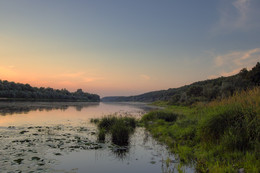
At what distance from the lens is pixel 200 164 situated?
8.98 m

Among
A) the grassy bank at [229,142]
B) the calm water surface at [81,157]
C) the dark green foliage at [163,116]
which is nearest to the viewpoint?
the grassy bank at [229,142]

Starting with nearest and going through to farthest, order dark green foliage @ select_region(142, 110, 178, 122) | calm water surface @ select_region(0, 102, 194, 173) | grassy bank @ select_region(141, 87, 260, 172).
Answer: grassy bank @ select_region(141, 87, 260, 172), calm water surface @ select_region(0, 102, 194, 173), dark green foliage @ select_region(142, 110, 178, 122)

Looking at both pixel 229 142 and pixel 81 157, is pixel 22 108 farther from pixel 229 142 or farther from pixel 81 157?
pixel 229 142

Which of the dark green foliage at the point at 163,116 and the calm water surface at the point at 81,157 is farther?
the dark green foliage at the point at 163,116

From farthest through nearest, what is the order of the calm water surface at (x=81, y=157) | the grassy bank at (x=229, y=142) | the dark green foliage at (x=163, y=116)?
the dark green foliage at (x=163, y=116) < the calm water surface at (x=81, y=157) < the grassy bank at (x=229, y=142)

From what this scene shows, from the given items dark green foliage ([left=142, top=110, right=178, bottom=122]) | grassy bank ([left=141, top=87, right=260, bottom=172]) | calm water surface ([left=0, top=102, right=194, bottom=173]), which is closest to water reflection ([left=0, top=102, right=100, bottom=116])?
calm water surface ([left=0, top=102, right=194, bottom=173])

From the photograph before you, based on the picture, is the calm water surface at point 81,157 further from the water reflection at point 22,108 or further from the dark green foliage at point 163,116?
the water reflection at point 22,108

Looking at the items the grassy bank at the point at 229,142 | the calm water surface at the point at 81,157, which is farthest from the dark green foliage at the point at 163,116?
the grassy bank at the point at 229,142

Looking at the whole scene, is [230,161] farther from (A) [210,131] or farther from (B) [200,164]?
(A) [210,131]

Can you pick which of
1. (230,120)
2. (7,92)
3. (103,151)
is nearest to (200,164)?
(230,120)

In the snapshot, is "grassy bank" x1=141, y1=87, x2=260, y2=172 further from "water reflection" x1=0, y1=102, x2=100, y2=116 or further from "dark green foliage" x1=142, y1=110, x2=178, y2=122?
"water reflection" x1=0, y1=102, x2=100, y2=116

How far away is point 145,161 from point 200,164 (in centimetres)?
294

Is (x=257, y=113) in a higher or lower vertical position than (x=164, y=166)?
higher

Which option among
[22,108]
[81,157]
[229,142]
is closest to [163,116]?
[229,142]
